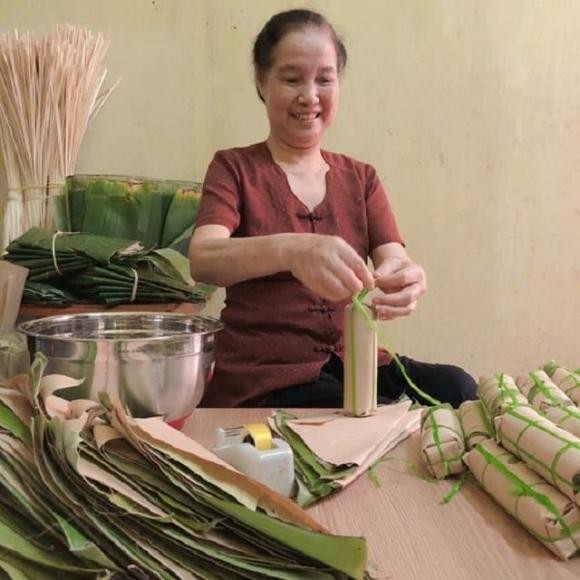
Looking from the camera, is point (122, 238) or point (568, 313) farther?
point (568, 313)

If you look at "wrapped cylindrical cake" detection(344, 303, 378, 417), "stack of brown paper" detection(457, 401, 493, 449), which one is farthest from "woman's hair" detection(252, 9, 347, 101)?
"stack of brown paper" detection(457, 401, 493, 449)

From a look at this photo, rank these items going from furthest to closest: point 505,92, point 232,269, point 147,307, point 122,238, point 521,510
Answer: point 505,92, point 122,238, point 147,307, point 232,269, point 521,510

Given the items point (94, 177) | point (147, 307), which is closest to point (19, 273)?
point (147, 307)

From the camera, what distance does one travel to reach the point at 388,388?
47.9 inches

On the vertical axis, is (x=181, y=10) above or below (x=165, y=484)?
above

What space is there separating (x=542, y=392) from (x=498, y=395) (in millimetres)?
57

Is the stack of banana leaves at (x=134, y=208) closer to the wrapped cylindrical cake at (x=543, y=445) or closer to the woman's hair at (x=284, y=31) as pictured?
the woman's hair at (x=284, y=31)

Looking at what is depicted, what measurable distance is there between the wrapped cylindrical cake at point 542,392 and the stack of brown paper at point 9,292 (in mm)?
880

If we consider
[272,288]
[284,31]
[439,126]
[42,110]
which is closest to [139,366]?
[272,288]

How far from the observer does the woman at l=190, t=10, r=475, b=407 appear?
115cm

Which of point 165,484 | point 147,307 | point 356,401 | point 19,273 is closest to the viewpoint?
point 165,484

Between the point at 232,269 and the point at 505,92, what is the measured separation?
1193mm

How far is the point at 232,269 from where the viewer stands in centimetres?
111

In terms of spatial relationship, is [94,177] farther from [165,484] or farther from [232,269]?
[165,484]
